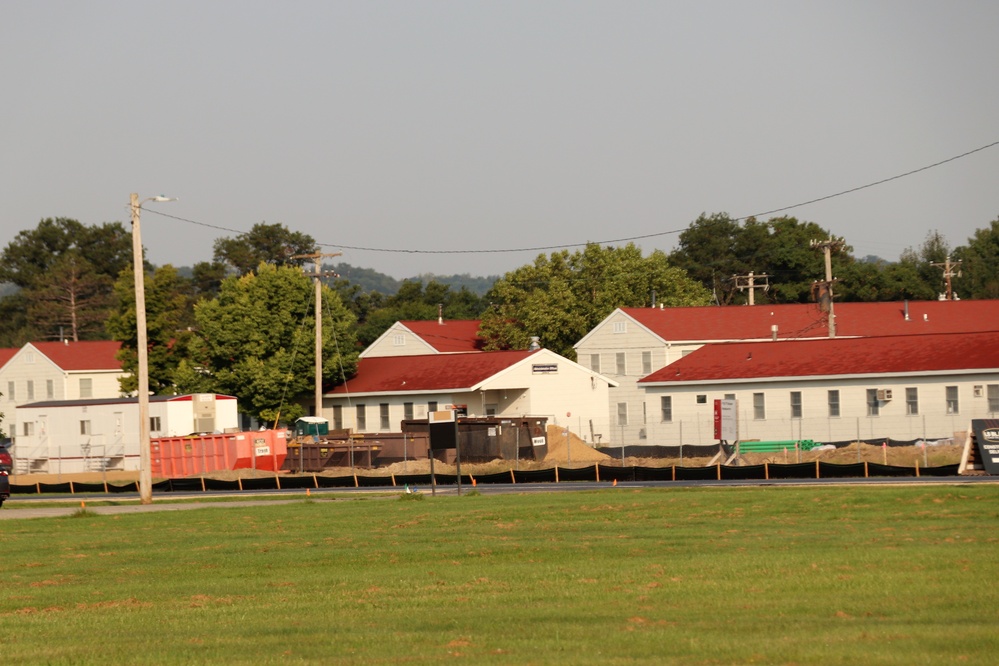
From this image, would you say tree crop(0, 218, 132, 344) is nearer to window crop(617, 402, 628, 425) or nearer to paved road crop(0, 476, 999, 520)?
window crop(617, 402, 628, 425)

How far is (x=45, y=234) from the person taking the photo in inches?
5915

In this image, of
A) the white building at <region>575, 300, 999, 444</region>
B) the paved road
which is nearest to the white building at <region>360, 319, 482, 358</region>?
the white building at <region>575, 300, 999, 444</region>

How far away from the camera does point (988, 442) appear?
38.2m

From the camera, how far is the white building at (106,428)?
6128 cm

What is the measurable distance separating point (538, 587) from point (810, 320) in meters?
64.6

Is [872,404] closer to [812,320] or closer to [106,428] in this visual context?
[812,320]

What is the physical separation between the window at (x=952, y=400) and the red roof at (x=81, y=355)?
5347 centimetres

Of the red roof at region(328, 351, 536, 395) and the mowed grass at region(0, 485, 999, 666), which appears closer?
the mowed grass at region(0, 485, 999, 666)

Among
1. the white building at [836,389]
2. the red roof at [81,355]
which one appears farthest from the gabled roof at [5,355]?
the white building at [836,389]

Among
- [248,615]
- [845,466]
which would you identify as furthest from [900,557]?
[845,466]

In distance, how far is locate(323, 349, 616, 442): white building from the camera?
68438 millimetres

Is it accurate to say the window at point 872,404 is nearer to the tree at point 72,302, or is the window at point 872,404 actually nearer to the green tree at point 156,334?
the green tree at point 156,334

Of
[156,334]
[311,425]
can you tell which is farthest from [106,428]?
[156,334]

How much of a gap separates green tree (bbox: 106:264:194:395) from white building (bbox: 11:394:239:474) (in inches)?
339
